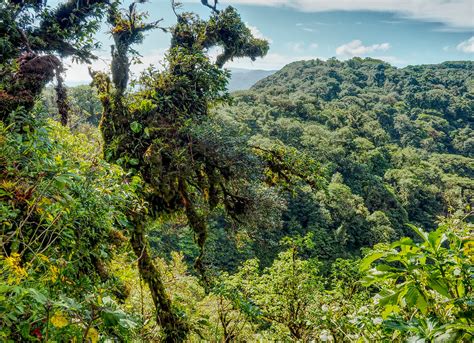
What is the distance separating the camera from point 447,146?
55.2 metres

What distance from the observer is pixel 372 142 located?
4797 cm

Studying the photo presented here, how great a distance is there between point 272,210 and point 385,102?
68564 millimetres

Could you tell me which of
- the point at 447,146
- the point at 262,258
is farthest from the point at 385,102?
the point at 262,258

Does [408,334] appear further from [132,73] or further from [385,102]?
[385,102]

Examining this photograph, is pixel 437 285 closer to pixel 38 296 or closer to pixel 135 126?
pixel 38 296

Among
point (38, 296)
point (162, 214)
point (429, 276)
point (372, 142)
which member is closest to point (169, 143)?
point (162, 214)

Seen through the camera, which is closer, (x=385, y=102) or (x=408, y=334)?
(x=408, y=334)

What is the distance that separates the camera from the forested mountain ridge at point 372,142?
99.5 ft

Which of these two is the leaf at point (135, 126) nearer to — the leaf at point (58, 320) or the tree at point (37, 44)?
the tree at point (37, 44)

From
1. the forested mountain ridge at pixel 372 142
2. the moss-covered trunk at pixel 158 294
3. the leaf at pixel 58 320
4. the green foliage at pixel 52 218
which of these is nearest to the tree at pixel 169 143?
the moss-covered trunk at pixel 158 294

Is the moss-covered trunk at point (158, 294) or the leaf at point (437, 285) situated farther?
the moss-covered trunk at point (158, 294)

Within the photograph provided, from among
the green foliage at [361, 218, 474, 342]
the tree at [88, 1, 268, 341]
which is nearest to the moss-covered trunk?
the tree at [88, 1, 268, 341]

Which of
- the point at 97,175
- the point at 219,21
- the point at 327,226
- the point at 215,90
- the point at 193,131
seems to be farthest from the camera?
the point at 327,226

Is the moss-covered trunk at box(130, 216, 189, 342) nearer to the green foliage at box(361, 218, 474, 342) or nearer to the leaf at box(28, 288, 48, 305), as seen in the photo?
the leaf at box(28, 288, 48, 305)
